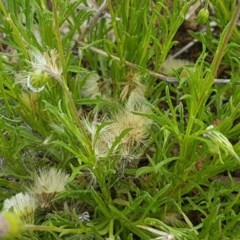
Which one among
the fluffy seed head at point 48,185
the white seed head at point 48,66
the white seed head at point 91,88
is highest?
the white seed head at point 48,66

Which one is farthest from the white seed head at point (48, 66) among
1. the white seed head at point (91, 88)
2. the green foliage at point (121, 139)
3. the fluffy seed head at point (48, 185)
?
the white seed head at point (91, 88)

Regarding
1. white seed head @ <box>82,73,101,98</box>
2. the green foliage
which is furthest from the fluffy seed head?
white seed head @ <box>82,73,101,98</box>

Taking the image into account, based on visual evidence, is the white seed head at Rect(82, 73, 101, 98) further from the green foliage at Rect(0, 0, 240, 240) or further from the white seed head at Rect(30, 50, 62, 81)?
the white seed head at Rect(30, 50, 62, 81)

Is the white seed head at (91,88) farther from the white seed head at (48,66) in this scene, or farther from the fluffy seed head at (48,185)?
the white seed head at (48,66)

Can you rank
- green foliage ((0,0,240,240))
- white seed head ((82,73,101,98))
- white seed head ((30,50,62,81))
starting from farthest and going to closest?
white seed head ((82,73,101,98)) < green foliage ((0,0,240,240)) < white seed head ((30,50,62,81))

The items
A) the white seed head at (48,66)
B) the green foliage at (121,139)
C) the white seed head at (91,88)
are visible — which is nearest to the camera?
the white seed head at (48,66)

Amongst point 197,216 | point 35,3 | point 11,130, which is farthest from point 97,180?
point 35,3

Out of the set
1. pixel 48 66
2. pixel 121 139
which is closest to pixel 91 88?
pixel 121 139

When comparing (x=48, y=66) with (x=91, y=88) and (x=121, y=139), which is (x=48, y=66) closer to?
(x=121, y=139)
